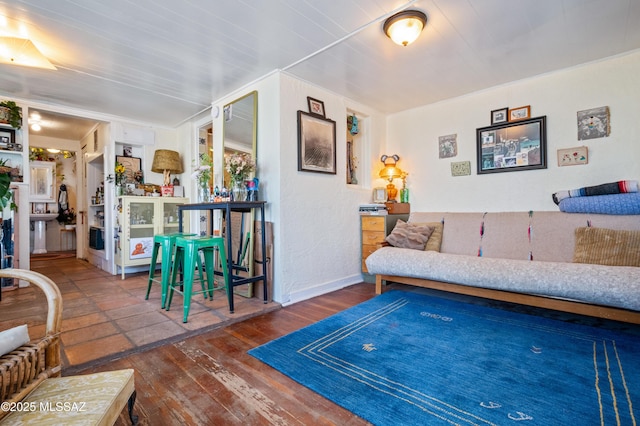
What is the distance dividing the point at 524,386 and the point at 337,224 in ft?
7.69

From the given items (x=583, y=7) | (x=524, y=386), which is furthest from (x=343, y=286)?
(x=583, y=7)

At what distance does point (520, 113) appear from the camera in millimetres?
3277

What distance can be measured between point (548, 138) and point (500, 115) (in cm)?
55

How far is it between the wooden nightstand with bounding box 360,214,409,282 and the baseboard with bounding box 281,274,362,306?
0.21 m

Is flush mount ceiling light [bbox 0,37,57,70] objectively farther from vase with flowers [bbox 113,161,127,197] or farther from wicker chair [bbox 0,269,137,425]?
wicker chair [bbox 0,269,137,425]

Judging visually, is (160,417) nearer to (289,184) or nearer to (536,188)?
(289,184)

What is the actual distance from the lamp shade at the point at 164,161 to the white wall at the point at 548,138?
334 cm

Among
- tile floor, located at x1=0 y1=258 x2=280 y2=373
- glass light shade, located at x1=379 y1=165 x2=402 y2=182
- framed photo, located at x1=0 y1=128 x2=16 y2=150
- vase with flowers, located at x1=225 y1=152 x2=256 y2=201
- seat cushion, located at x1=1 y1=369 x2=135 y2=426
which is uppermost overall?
framed photo, located at x1=0 y1=128 x2=16 y2=150

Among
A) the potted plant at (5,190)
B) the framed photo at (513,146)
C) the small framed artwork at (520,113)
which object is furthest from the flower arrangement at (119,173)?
the small framed artwork at (520,113)

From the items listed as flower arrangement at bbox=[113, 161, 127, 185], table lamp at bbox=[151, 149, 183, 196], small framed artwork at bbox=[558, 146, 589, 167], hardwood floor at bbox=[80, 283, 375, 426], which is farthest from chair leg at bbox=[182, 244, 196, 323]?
small framed artwork at bbox=[558, 146, 589, 167]

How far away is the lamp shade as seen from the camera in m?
4.47

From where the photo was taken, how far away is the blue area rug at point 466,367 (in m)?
1.33

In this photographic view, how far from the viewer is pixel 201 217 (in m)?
4.44

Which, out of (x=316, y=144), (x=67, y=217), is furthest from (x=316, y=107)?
(x=67, y=217)
